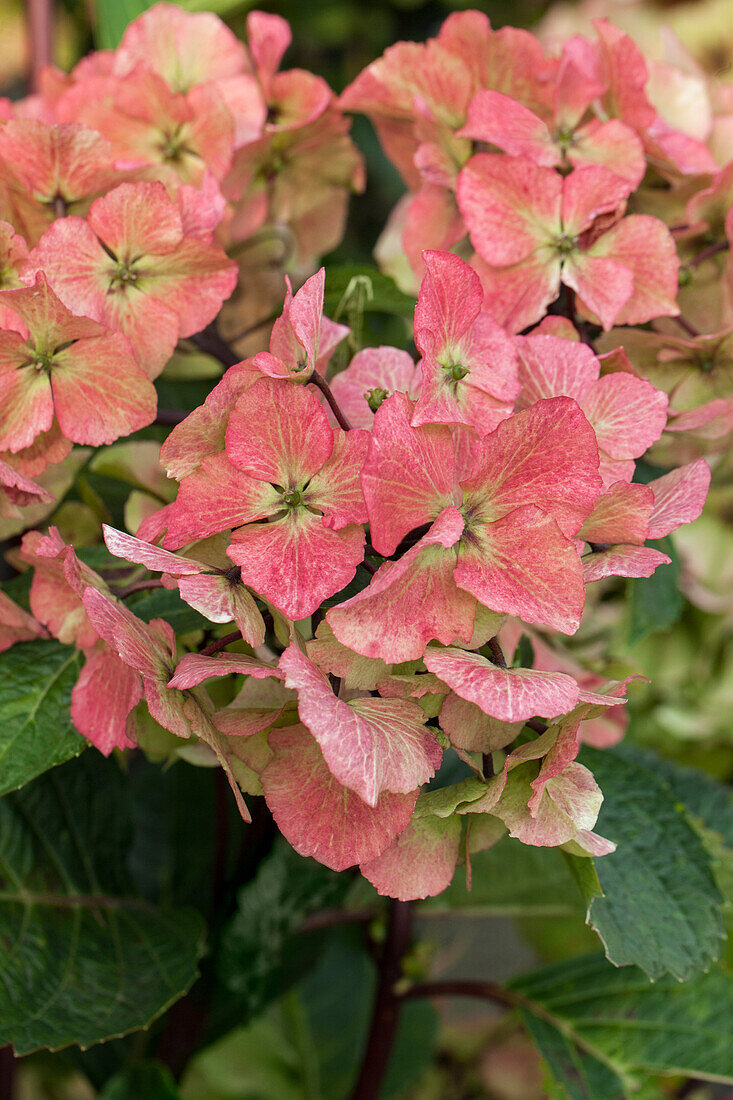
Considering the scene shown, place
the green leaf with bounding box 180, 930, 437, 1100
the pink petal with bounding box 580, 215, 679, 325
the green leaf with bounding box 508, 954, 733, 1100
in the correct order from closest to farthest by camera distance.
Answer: the pink petal with bounding box 580, 215, 679, 325 → the green leaf with bounding box 508, 954, 733, 1100 → the green leaf with bounding box 180, 930, 437, 1100

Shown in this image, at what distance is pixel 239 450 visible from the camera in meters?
0.25

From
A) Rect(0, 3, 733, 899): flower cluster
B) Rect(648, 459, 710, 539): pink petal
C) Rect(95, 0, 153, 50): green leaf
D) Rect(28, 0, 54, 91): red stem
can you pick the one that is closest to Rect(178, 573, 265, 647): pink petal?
Rect(0, 3, 733, 899): flower cluster

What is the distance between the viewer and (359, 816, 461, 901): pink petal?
0.25 metres

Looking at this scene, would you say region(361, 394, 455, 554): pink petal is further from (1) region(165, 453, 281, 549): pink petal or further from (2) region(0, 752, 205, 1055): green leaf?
(2) region(0, 752, 205, 1055): green leaf

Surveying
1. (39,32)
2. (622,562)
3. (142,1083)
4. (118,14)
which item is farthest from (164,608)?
(39,32)

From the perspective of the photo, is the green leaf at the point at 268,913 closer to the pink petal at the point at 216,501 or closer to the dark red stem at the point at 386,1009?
the dark red stem at the point at 386,1009

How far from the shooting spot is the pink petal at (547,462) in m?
0.24

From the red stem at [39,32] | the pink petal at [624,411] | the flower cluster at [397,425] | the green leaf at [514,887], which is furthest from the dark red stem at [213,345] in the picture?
→ the red stem at [39,32]

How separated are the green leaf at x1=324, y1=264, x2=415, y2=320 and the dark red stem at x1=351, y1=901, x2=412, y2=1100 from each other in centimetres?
27

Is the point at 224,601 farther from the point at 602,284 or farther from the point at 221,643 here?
the point at 602,284

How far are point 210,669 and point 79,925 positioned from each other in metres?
0.23

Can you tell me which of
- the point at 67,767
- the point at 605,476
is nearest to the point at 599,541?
the point at 605,476

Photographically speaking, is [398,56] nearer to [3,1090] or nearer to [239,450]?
[239,450]

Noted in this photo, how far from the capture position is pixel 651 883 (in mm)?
332
